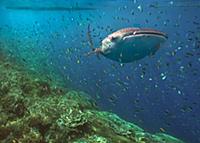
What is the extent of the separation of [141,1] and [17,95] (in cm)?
2261

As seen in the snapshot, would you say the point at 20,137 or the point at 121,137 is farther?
the point at 121,137

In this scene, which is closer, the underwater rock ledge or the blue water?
the underwater rock ledge

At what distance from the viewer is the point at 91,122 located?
7879 mm

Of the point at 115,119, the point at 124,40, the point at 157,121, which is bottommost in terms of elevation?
the point at 157,121

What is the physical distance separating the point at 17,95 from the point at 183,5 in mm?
24669

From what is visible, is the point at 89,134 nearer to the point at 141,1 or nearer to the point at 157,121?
the point at 141,1

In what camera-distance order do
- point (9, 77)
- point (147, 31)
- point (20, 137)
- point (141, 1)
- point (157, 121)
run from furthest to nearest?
point (157, 121), point (141, 1), point (9, 77), point (147, 31), point (20, 137)

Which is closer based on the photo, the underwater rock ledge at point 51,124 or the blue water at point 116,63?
the underwater rock ledge at point 51,124

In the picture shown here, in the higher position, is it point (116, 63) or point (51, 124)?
point (51, 124)

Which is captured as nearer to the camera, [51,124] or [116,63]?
[51,124]

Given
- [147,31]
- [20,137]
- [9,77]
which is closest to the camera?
[20,137]

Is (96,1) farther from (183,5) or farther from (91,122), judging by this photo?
(91,122)

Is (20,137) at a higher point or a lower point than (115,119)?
→ higher

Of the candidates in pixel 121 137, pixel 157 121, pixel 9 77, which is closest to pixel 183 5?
pixel 157 121
